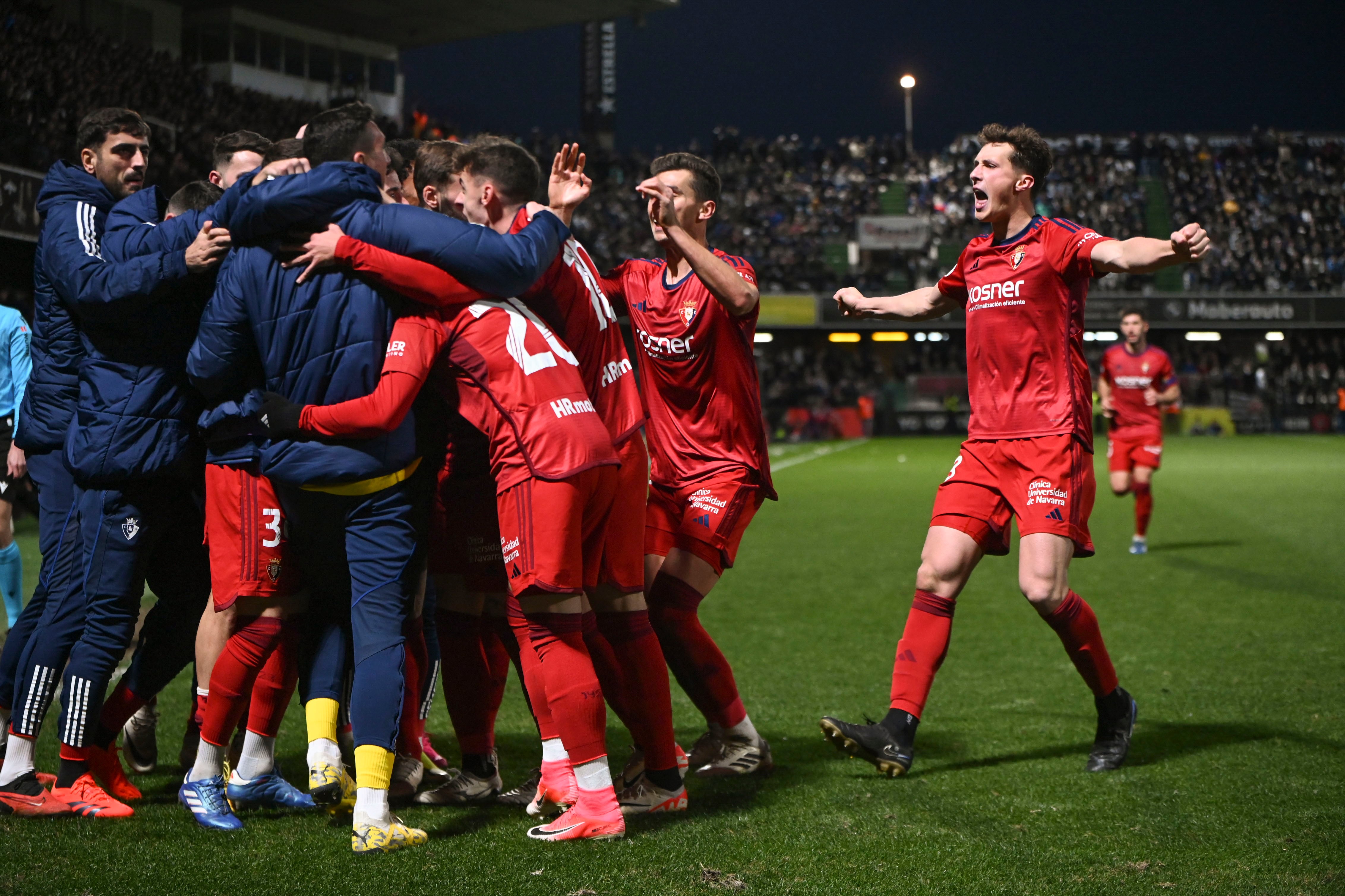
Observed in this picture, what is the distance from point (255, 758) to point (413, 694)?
1.79 feet

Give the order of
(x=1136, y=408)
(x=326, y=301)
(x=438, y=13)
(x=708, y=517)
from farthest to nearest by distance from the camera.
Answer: (x=438, y=13) < (x=1136, y=408) < (x=708, y=517) < (x=326, y=301)

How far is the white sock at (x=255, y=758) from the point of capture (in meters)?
3.77

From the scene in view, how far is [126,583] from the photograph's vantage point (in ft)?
12.9

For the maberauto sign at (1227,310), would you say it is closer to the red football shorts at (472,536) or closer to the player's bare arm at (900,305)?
the player's bare arm at (900,305)

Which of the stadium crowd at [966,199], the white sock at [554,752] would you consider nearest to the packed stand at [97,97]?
the stadium crowd at [966,199]

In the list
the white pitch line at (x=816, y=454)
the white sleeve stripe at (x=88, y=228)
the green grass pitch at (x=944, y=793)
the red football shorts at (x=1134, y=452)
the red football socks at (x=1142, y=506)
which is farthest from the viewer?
the white pitch line at (x=816, y=454)

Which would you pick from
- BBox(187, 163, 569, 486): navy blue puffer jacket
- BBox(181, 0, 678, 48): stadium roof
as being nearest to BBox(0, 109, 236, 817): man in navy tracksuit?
BBox(187, 163, 569, 486): navy blue puffer jacket

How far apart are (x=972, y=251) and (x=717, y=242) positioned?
37.3m

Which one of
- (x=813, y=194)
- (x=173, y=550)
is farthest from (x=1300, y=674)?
(x=813, y=194)

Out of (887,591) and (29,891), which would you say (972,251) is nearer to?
(29,891)

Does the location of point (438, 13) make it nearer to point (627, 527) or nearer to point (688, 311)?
point (688, 311)

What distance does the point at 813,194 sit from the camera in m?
45.0

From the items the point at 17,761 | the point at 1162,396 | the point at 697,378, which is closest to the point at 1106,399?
the point at 1162,396

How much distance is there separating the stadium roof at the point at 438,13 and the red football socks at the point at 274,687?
98.1 feet
